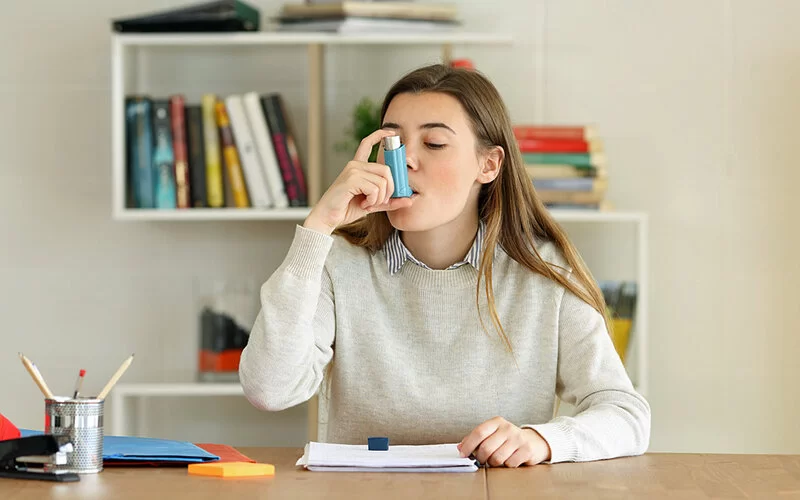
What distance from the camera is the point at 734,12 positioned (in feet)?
9.08

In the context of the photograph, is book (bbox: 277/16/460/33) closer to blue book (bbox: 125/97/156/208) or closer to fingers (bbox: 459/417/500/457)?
blue book (bbox: 125/97/156/208)

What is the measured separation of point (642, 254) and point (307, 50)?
1100 millimetres

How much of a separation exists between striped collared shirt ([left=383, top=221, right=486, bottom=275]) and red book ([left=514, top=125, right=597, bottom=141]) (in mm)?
756

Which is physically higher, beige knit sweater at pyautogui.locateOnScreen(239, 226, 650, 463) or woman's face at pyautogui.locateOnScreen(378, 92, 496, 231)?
woman's face at pyautogui.locateOnScreen(378, 92, 496, 231)

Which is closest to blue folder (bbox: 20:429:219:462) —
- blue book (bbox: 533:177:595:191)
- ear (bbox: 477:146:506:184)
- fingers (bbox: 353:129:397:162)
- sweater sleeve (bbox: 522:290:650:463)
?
sweater sleeve (bbox: 522:290:650:463)

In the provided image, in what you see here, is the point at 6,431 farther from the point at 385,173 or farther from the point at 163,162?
the point at 163,162

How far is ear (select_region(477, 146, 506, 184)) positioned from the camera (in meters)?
1.85

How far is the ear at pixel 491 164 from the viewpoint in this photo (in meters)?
1.85

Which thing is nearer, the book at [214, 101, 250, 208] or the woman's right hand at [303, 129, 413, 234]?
the woman's right hand at [303, 129, 413, 234]

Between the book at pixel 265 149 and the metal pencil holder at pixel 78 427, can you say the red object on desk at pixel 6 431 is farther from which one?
the book at pixel 265 149

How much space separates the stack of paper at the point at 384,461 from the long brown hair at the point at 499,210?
1.42 feet

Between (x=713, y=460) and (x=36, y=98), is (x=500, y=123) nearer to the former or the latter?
(x=713, y=460)

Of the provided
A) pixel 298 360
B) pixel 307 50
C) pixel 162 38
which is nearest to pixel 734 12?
pixel 307 50

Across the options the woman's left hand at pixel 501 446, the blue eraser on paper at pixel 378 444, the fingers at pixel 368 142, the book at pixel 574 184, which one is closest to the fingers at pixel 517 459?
the woman's left hand at pixel 501 446
